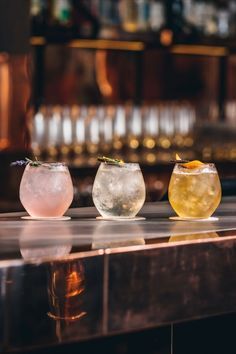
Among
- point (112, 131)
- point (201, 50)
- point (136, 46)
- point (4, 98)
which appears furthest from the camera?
point (201, 50)

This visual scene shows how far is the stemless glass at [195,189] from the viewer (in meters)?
2.20

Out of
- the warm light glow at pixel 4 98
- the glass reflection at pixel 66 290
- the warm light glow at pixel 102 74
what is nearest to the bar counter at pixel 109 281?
the glass reflection at pixel 66 290

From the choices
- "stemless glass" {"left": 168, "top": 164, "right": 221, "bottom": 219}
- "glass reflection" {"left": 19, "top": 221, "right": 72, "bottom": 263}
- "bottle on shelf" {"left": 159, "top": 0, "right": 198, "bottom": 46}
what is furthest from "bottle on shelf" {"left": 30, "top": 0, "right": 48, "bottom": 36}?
"glass reflection" {"left": 19, "top": 221, "right": 72, "bottom": 263}

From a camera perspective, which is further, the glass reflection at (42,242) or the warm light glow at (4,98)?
the warm light glow at (4,98)

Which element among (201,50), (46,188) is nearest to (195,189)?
(46,188)

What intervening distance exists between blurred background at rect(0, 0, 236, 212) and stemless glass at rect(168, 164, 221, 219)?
3.05 m

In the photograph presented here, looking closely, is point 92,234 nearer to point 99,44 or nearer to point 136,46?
point 99,44

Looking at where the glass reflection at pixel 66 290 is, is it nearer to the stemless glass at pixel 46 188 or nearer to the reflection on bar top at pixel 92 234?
the reflection on bar top at pixel 92 234

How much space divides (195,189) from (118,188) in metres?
0.17

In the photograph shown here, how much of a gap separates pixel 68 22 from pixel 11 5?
0.56 meters

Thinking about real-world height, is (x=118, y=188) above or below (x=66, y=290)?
above

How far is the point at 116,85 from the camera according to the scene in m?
6.75

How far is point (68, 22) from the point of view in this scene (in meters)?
5.88

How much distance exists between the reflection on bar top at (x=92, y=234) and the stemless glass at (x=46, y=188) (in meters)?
0.04
